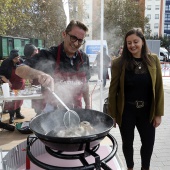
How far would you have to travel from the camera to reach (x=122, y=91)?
2.29m

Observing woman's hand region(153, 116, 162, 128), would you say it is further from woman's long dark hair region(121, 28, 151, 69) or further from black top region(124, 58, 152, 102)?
woman's long dark hair region(121, 28, 151, 69)

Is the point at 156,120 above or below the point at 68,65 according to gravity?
below

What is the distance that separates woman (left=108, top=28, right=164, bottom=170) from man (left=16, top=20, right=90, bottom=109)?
15.1 inches

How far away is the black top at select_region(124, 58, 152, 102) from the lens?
2244 millimetres

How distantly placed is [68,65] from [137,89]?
78cm

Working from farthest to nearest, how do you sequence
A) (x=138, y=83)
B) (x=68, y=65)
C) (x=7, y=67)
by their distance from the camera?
(x=7, y=67)
(x=138, y=83)
(x=68, y=65)

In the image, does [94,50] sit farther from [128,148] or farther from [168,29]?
[168,29]

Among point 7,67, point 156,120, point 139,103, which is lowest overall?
point 156,120

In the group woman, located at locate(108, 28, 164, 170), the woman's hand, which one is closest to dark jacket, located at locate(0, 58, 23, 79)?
woman, located at locate(108, 28, 164, 170)

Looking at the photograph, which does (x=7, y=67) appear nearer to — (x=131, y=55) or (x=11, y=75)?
(x=11, y=75)

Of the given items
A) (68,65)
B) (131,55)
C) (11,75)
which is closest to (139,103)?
(131,55)

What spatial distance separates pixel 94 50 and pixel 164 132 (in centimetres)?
1042

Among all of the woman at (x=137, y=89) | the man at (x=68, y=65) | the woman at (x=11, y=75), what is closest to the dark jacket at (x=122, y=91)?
the woman at (x=137, y=89)

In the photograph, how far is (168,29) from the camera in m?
68.4
